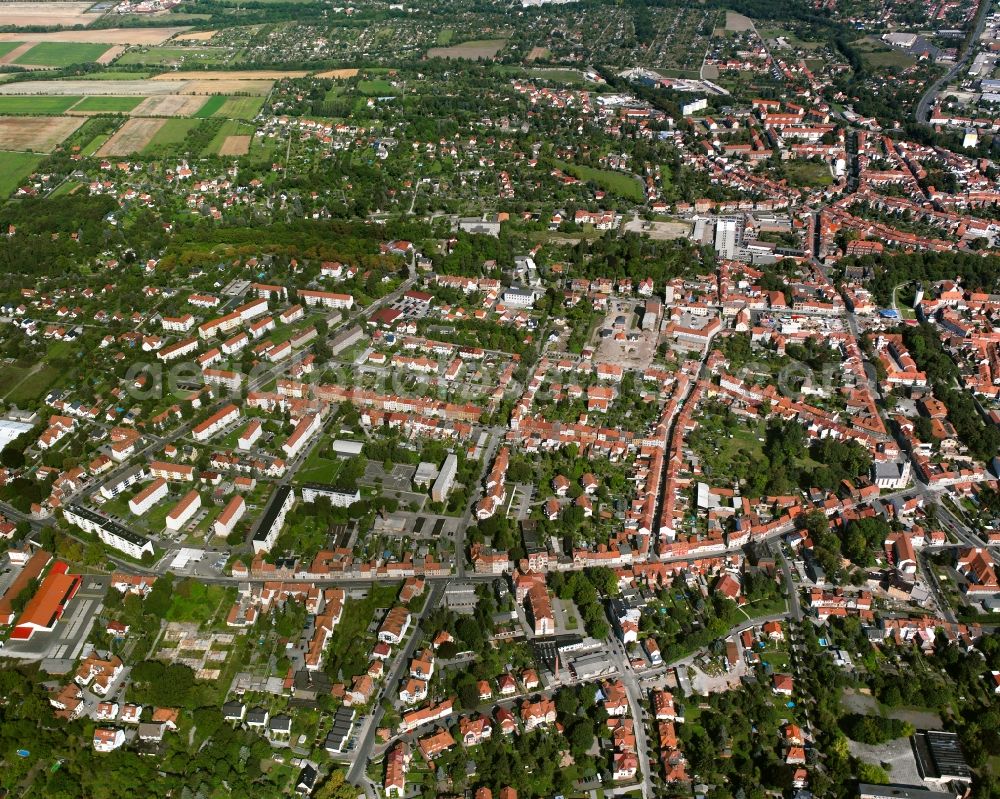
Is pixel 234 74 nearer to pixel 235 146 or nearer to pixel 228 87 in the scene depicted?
pixel 228 87

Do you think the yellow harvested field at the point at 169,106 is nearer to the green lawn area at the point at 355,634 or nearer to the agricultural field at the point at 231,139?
the agricultural field at the point at 231,139

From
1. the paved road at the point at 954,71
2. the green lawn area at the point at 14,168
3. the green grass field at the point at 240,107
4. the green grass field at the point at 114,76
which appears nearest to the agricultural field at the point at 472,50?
the green grass field at the point at 240,107

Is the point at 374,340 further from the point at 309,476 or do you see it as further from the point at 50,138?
the point at 50,138

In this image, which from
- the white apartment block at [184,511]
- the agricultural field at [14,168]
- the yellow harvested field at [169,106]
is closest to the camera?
the white apartment block at [184,511]

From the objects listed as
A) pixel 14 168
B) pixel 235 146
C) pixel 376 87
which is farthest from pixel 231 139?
pixel 376 87

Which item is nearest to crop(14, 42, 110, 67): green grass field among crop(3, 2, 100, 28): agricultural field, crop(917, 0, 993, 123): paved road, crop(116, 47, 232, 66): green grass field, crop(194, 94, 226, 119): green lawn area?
crop(116, 47, 232, 66): green grass field

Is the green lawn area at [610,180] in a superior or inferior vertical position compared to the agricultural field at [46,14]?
inferior

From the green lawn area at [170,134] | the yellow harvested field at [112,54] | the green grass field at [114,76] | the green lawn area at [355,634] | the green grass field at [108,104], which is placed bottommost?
the green lawn area at [355,634]

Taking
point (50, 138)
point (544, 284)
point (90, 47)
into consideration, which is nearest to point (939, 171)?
point (544, 284)
